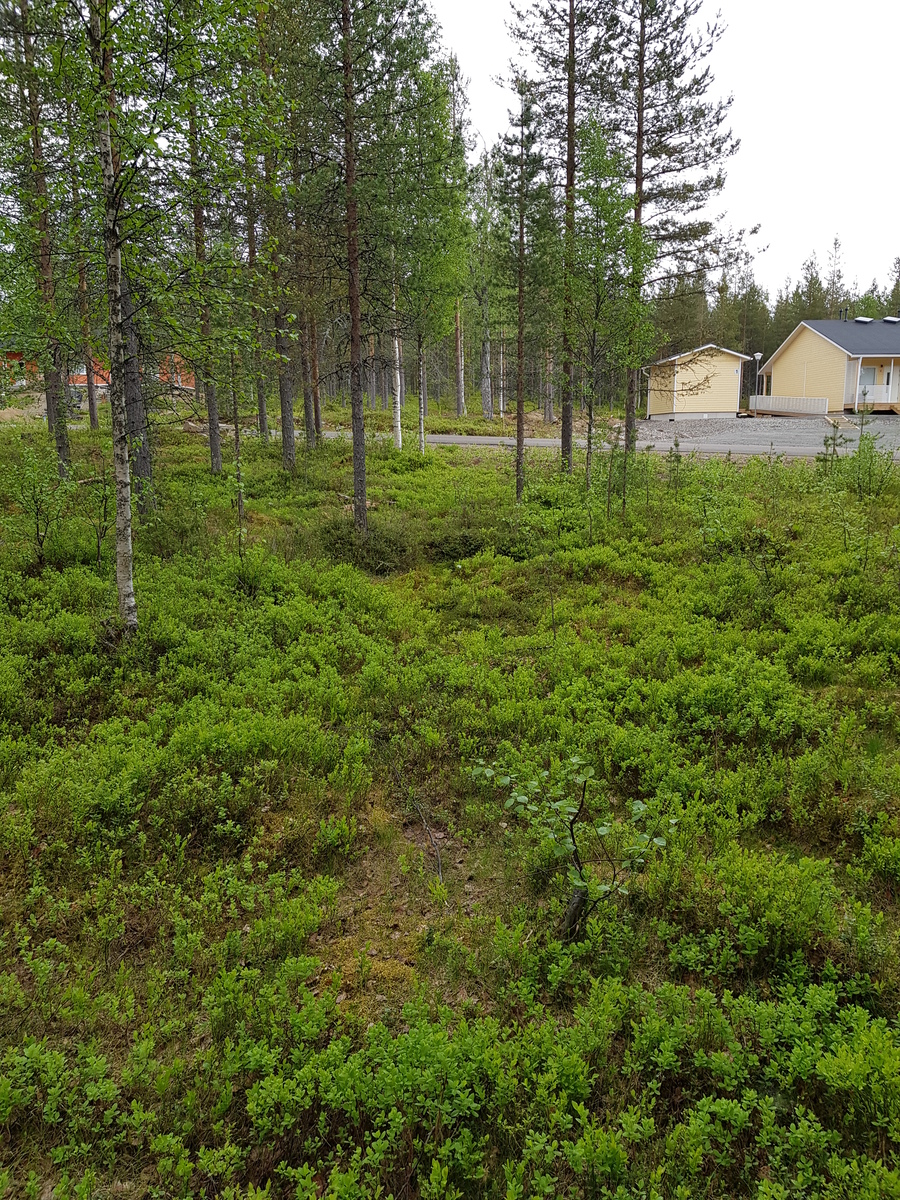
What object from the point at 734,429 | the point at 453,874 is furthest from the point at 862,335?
the point at 453,874

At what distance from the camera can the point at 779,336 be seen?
193ft

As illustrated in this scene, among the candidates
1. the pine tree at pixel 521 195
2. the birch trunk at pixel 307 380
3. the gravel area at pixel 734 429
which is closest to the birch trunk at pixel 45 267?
the birch trunk at pixel 307 380

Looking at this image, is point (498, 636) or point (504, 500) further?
point (504, 500)

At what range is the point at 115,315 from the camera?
7.89 m

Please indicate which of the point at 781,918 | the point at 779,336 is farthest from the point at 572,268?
the point at 779,336

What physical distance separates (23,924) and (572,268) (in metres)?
14.6

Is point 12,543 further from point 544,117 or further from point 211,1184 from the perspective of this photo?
point 544,117

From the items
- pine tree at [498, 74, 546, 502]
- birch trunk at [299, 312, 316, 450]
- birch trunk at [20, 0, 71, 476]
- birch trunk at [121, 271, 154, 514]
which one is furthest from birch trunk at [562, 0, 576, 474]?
birch trunk at [20, 0, 71, 476]

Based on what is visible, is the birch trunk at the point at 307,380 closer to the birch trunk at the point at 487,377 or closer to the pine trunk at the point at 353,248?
the pine trunk at the point at 353,248

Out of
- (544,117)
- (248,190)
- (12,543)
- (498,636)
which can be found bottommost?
(498,636)

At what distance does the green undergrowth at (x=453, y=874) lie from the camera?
325 cm

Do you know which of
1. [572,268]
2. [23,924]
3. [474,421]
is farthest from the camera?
[474,421]

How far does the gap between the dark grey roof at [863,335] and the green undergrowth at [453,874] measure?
102ft

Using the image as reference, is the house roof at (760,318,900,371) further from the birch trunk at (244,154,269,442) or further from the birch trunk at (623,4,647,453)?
the birch trunk at (244,154,269,442)
